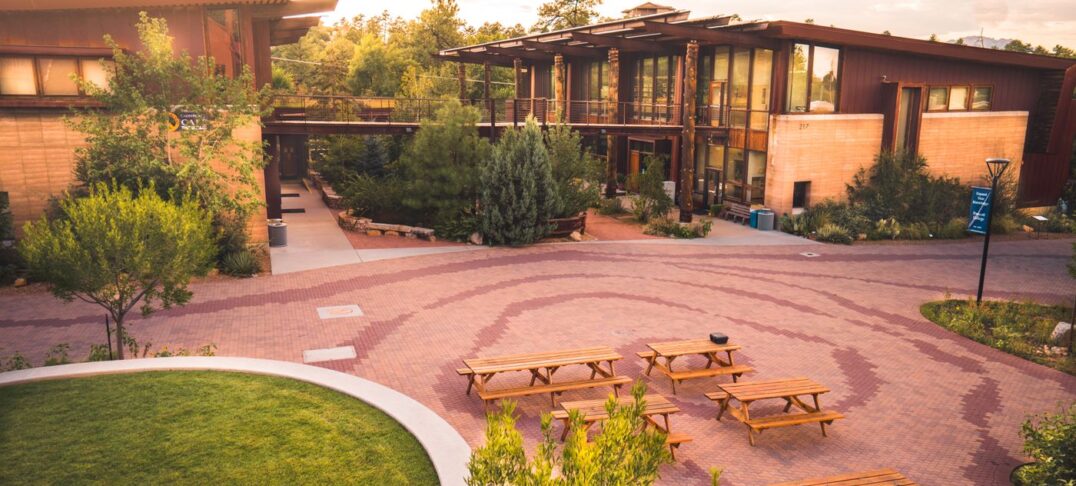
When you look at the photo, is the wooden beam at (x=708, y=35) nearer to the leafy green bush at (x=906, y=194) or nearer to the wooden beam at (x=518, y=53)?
the leafy green bush at (x=906, y=194)

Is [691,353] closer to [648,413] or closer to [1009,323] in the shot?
[648,413]

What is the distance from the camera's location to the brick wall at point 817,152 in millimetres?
31312

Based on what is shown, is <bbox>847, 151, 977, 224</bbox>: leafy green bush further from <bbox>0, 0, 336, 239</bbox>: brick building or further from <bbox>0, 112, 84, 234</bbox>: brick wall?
<bbox>0, 112, 84, 234</bbox>: brick wall

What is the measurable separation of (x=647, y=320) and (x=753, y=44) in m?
17.4

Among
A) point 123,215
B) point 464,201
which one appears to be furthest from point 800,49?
point 123,215

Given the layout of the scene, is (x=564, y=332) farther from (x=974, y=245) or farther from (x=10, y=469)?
(x=974, y=245)

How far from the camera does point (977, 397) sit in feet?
45.5

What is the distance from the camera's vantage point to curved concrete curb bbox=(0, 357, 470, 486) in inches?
418

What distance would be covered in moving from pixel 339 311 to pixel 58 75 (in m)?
11.3

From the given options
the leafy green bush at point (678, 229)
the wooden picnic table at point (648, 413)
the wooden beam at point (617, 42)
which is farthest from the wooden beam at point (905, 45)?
the wooden picnic table at point (648, 413)

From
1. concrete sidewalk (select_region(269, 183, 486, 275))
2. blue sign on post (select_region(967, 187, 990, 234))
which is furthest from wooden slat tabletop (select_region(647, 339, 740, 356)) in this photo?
blue sign on post (select_region(967, 187, 990, 234))

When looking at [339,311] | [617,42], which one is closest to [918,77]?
[617,42]

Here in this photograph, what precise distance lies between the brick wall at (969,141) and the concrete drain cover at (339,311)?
91.2 ft

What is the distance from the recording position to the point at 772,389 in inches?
493
